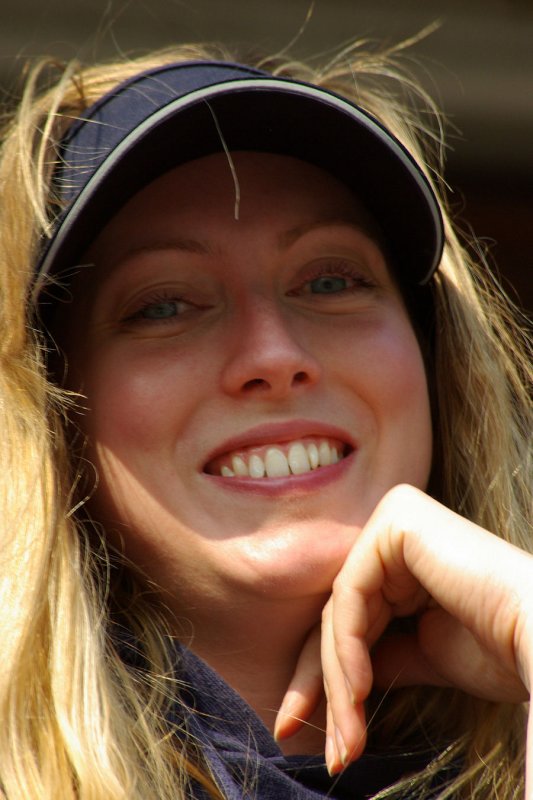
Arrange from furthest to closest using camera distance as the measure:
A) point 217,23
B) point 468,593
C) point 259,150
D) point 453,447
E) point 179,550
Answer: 1. point 217,23
2. point 453,447
3. point 259,150
4. point 179,550
5. point 468,593

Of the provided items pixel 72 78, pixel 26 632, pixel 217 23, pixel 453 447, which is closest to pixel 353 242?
pixel 453 447

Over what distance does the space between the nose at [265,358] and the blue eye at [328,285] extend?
12cm

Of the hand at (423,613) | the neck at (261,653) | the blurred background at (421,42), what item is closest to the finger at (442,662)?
the hand at (423,613)

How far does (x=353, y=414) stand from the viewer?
1734 mm

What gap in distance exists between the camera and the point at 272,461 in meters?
1.69

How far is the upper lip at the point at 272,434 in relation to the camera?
1684 millimetres

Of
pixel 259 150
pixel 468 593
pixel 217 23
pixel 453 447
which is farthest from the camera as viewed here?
pixel 217 23

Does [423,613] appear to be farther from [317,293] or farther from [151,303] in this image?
[151,303]

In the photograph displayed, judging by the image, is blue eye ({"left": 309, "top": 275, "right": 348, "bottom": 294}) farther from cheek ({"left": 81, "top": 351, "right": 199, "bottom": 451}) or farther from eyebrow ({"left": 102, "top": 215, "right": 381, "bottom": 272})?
cheek ({"left": 81, "top": 351, "right": 199, "bottom": 451})

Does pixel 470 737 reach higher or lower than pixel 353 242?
lower

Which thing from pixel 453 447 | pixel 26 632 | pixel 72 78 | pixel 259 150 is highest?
pixel 72 78

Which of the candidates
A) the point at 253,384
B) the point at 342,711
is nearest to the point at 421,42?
the point at 253,384

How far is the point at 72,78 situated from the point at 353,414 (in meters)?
0.75

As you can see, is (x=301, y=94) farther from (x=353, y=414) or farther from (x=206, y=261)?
(x=353, y=414)
